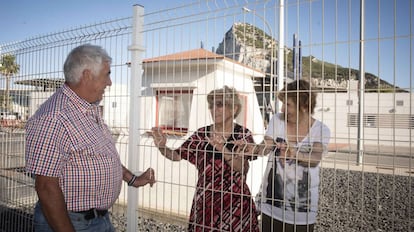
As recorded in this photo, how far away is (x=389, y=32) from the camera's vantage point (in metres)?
1.54

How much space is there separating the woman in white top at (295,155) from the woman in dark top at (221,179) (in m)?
0.18

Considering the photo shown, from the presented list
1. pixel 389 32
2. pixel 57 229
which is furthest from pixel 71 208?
pixel 389 32

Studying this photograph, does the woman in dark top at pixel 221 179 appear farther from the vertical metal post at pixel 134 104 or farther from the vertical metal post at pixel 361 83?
the vertical metal post at pixel 361 83

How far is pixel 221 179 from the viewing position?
2287 mm

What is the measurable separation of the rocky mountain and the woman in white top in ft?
0.37

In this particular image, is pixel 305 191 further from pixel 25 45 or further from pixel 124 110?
pixel 25 45

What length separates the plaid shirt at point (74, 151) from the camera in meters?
1.65

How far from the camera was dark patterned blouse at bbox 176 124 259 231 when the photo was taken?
226cm

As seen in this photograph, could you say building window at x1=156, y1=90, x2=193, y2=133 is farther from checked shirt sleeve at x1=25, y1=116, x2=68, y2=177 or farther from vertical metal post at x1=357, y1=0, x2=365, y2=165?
vertical metal post at x1=357, y1=0, x2=365, y2=165

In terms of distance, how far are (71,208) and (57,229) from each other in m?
0.20

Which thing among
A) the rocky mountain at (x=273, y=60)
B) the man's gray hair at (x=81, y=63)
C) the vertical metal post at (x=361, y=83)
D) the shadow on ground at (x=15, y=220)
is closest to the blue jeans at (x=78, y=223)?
the man's gray hair at (x=81, y=63)

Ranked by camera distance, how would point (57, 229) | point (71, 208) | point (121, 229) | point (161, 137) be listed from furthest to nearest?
1. point (121, 229)
2. point (161, 137)
3. point (71, 208)
4. point (57, 229)

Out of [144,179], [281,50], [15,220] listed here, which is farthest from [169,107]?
[15,220]

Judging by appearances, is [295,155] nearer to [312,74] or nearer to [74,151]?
[312,74]
